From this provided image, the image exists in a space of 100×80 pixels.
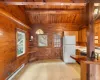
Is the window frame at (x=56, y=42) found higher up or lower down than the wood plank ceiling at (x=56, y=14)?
lower down

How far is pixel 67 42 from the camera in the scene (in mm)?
8461

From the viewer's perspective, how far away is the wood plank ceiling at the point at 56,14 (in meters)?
7.71

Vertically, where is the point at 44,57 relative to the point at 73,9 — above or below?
below

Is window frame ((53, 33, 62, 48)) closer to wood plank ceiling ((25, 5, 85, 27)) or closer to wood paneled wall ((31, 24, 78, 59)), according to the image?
wood paneled wall ((31, 24, 78, 59))

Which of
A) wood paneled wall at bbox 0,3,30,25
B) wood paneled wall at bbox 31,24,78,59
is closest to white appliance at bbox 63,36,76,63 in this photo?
wood paneled wall at bbox 31,24,78,59

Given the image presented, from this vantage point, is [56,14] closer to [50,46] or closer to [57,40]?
[57,40]

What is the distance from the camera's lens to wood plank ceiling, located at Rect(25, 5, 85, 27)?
771 cm

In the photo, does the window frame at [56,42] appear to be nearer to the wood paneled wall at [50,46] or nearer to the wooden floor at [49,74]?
the wood paneled wall at [50,46]

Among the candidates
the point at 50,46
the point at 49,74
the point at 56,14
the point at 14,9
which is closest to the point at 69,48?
the point at 50,46

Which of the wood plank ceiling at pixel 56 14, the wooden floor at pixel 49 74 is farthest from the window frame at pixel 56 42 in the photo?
the wooden floor at pixel 49 74

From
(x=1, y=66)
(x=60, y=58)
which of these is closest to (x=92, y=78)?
(x=1, y=66)

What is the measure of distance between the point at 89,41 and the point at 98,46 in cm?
363

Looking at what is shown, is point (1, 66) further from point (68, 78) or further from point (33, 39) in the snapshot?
point (33, 39)

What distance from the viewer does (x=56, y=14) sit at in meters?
8.89
